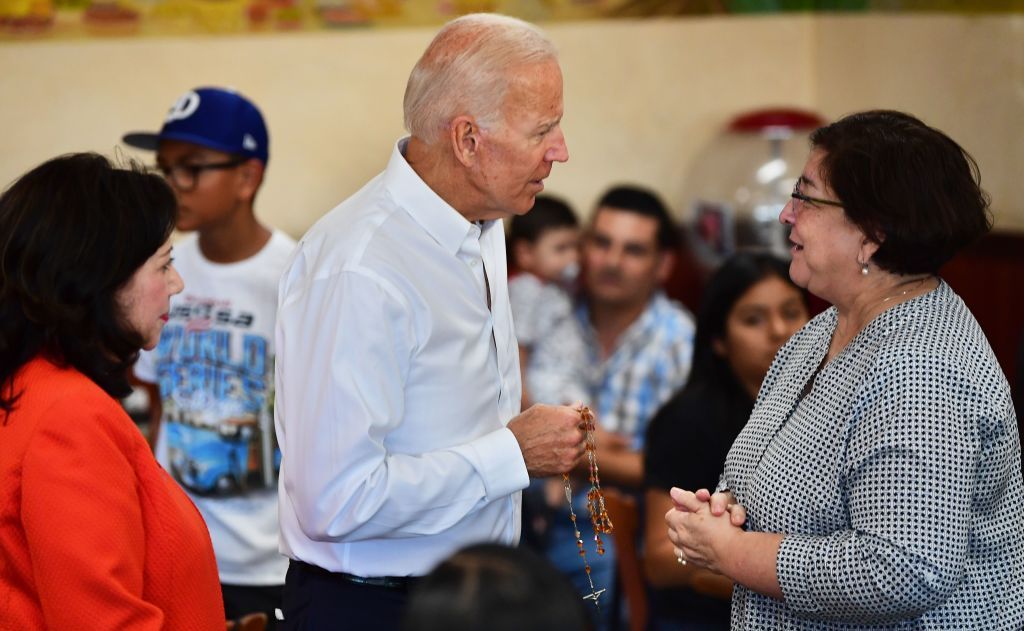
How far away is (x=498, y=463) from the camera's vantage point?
225 cm

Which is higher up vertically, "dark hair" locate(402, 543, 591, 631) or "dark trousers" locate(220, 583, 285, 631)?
"dark hair" locate(402, 543, 591, 631)

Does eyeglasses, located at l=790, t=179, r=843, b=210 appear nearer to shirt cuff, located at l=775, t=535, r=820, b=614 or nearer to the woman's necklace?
the woman's necklace

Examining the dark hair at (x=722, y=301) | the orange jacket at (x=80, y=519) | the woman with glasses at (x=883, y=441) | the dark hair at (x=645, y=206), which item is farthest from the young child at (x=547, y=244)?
the orange jacket at (x=80, y=519)

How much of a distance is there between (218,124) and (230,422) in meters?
0.82

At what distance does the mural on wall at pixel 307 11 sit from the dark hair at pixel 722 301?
254 centimetres

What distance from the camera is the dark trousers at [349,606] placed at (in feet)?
7.45

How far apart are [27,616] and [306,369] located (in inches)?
23.2

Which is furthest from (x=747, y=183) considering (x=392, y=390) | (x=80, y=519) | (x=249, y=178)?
(x=80, y=519)

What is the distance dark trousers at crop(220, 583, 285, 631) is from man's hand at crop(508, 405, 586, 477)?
1.22 meters

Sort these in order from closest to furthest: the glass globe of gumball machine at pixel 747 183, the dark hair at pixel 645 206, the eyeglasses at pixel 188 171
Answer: the eyeglasses at pixel 188 171, the dark hair at pixel 645 206, the glass globe of gumball machine at pixel 747 183

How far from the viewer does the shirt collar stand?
2.32 metres

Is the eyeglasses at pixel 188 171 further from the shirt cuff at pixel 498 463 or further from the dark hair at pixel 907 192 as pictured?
the dark hair at pixel 907 192

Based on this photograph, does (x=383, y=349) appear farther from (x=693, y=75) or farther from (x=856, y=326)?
(x=693, y=75)

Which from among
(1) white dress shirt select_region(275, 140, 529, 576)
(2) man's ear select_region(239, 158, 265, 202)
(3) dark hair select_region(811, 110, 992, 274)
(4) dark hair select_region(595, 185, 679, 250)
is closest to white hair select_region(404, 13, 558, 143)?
(1) white dress shirt select_region(275, 140, 529, 576)
